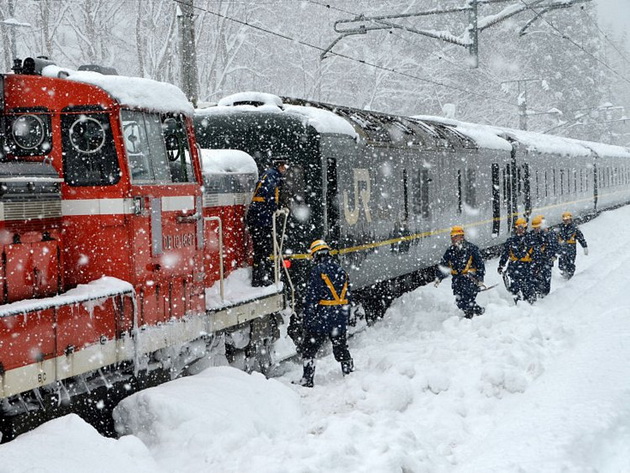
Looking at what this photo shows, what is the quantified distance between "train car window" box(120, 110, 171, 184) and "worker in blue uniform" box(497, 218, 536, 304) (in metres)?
7.51

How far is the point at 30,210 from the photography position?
5.71 metres

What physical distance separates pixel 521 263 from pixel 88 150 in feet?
27.8

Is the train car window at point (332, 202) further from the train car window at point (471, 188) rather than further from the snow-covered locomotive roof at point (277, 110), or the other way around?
the train car window at point (471, 188)

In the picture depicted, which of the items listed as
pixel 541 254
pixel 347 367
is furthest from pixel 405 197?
pixel 347 367

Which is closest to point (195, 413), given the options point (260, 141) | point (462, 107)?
point (260, 141)

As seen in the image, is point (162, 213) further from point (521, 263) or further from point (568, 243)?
point (568, 243)

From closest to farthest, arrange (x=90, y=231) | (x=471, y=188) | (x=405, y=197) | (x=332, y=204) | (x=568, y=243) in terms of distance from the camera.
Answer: (x=90, y=231) → (x=332, y=204) → (x=405, y=197) → (x=568, y=243) → (x=471, y=188)

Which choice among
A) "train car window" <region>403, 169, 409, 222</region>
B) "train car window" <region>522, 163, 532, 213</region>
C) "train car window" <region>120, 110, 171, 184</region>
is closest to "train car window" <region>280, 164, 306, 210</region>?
"train car window" <region>120, 110, 171, 184</region>

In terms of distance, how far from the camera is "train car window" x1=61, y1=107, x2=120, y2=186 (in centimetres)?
606

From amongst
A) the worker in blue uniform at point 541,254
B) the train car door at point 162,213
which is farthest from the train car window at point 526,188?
the train car door at point 162,213

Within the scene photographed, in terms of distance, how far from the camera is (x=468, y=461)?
5.76 meters

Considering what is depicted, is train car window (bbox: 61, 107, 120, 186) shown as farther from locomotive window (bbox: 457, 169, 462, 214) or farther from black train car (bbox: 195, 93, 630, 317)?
locomotive window (bbox: 457, 169, 462, 214)

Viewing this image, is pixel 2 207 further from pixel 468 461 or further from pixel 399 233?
pixel 399 233

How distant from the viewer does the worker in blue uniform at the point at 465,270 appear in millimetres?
10844
